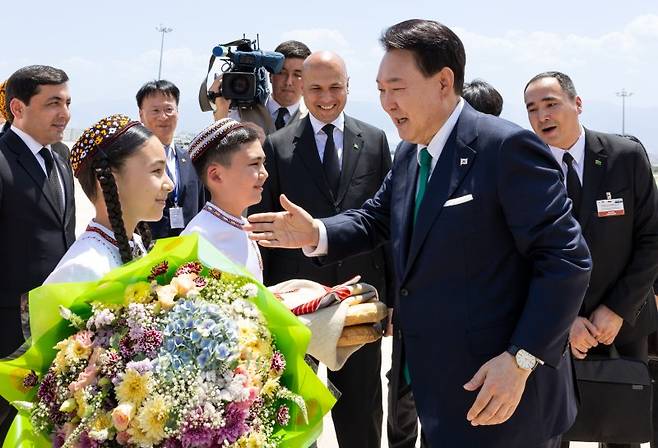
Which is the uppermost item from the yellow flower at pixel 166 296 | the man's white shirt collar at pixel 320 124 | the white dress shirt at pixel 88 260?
the man's white shirt collar at pixel 320 124

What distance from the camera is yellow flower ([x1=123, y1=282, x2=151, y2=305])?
1846 millimetres

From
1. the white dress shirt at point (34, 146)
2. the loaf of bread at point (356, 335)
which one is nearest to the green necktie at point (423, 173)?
the loaf of bread at point (356, 335)

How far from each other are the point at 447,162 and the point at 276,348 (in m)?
0.96

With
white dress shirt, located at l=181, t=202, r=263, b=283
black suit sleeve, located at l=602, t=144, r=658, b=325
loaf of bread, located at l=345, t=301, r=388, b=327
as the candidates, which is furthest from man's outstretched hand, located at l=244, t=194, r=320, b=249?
black suit sleeve, located at l=602, t=144, r=658, b=325

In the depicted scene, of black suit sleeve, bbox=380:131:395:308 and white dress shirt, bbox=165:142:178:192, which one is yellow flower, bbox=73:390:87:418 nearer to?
black suit sleeve, bbox=380:131:395:308

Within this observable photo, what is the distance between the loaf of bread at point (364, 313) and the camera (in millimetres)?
2396

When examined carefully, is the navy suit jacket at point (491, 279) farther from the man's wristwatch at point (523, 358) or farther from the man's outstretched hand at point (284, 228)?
the man's outstretched hand at point (284, 228)

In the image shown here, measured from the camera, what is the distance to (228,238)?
3.11m

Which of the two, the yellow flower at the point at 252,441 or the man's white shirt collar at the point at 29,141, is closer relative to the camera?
the yellow flower at the point at 252,441

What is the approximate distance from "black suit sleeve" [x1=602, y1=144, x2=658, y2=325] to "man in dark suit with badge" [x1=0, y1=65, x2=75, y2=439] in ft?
9.83

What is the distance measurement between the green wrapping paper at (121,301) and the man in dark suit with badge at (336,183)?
2068mm

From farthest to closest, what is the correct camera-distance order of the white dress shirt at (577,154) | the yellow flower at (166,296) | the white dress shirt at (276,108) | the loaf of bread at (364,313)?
the white dress shirt at (276,108) < the white dress shirt at (577,154) < the loaf of bread at (364,313) < the yellow flower at (166,296)

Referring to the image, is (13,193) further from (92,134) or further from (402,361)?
(402,361)

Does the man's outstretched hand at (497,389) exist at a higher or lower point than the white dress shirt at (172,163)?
lower
